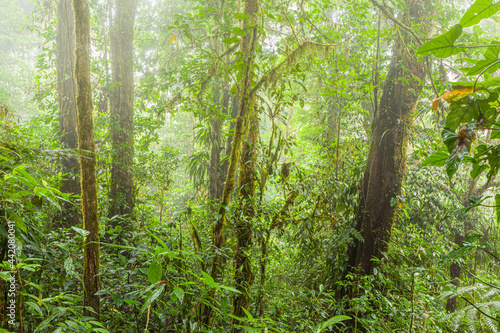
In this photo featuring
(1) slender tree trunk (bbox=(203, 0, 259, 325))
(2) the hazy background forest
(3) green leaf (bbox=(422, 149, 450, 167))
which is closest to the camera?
(3) green leaf (bbox=(422, 149, 450, 167))

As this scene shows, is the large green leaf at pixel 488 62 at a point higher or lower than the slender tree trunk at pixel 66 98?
lower

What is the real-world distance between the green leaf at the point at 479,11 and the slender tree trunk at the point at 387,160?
252cm

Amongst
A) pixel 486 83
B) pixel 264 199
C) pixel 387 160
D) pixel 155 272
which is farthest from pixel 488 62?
pixel 264 199

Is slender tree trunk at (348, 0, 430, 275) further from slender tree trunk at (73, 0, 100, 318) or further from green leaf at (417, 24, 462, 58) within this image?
slender tree trunk at (73, 0, 100, 318)

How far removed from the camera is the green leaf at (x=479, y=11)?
67cm

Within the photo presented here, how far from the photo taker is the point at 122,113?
5.78 meters

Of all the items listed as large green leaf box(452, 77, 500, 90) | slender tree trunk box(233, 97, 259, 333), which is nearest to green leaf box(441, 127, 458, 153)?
large green leaf box(452, 77, 500, 90)

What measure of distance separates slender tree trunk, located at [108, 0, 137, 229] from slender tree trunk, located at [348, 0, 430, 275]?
170 inches

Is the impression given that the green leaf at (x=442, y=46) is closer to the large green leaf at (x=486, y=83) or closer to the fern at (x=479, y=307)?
the large green leaf at (x=486, y=83)

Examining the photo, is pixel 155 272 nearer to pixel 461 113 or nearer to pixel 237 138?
pixel 461 113

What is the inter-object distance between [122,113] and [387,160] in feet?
17.4

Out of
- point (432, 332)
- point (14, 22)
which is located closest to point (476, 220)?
point (432, 332)

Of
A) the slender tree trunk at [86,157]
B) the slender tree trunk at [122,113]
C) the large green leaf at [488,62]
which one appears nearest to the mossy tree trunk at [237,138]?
the slender tree trunk at [86,157]

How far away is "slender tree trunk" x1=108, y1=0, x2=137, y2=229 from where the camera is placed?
17.7 feet
